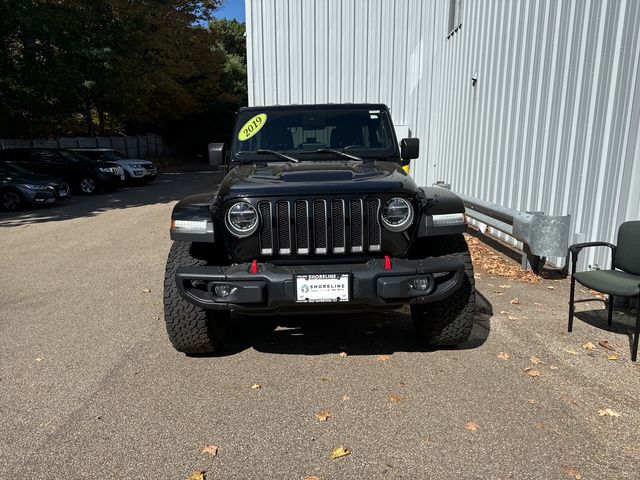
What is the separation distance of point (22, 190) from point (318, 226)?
40.7 ft

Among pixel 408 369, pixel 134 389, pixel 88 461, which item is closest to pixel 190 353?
pixel 134 389

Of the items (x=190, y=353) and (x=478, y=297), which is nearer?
(x=190, y=353)

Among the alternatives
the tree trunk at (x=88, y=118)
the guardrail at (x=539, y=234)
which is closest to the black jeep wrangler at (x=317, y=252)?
the guardrail at (x=539, y=234)

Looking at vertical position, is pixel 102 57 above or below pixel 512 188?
above

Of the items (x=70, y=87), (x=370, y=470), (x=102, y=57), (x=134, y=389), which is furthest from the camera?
(x=102, y=57)

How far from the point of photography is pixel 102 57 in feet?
64.4

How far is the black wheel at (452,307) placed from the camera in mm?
3607

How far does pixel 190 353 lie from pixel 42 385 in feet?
3.37

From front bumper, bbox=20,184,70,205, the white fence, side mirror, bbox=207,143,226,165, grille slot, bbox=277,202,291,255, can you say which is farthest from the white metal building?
the white fence

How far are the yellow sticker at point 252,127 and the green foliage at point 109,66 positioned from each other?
46.5 feet

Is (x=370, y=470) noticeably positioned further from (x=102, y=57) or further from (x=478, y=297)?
(x=102, y=57)

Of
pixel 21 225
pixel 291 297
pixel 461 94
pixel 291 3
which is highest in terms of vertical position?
pixel 291 3

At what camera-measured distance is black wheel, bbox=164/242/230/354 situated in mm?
3553

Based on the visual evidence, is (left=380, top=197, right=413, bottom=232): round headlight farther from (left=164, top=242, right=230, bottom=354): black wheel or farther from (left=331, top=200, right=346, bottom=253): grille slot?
(left=164, top=242, right=230, bottom=354): black wheel
